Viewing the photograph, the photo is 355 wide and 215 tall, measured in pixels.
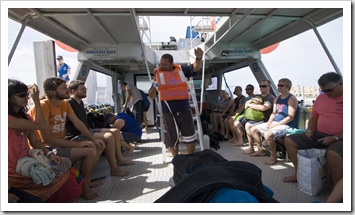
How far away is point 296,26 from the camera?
3893 mm

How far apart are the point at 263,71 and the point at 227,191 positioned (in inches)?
189

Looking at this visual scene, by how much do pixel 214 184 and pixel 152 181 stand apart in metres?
1.98

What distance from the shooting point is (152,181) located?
2951 mm

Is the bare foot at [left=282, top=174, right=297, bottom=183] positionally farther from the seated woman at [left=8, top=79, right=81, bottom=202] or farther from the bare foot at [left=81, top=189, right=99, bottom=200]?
the seated woman at [left=8, top=79, right=81, bottom=202]

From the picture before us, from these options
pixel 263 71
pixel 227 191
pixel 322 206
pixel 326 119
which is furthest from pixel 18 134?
pixel 263 71

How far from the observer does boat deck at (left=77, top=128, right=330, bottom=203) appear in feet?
8.12

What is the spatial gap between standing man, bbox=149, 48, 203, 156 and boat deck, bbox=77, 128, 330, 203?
507 mm

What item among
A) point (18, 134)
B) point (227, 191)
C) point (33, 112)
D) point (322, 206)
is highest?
point (33, 112)

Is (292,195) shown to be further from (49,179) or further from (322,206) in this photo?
(49,179)

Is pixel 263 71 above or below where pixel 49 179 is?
above

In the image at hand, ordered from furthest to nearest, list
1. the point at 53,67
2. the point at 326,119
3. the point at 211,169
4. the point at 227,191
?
the point at 53,67 < the point at 326,119 < the point at 211,169 < the point at 227,191

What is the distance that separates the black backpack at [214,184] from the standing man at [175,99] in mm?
1830

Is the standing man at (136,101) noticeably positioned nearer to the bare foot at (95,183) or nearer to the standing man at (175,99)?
the standing man at (175,99)

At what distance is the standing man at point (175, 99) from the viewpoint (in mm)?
3080
